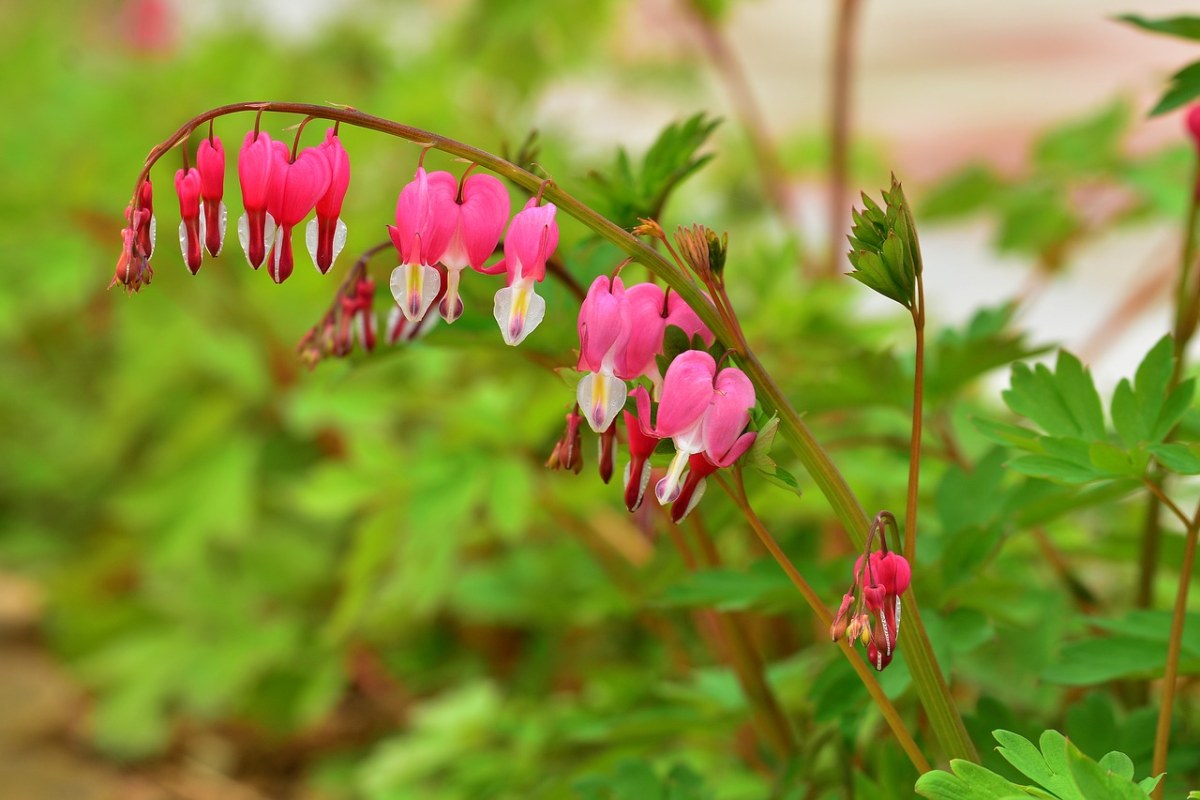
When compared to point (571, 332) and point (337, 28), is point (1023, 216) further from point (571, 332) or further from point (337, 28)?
point (337, 28)

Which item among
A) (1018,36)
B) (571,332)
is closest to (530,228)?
(571,332)

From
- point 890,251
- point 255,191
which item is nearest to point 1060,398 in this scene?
point 890,251

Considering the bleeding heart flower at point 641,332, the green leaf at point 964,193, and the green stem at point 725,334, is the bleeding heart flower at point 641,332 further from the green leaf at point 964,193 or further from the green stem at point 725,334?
the green leaf at point 964,193

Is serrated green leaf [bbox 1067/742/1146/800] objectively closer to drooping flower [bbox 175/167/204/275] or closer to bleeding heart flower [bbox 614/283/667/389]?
bleeding heart flower [bbox 614/283/667/389]

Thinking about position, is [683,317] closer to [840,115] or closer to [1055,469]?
[1055,469]

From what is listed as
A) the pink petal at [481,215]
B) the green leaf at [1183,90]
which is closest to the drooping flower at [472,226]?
the pink petal at [481,215]

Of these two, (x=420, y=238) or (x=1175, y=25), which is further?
(x=1175, y=25)
